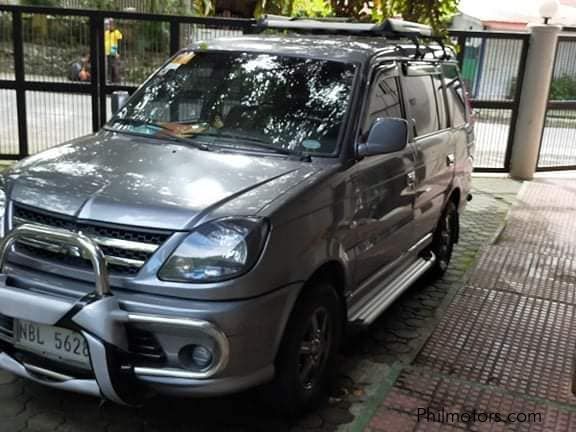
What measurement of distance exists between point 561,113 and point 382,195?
754 cm

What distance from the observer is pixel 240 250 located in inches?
119

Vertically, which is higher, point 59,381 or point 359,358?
point 59,381

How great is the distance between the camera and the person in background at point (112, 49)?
891 cm

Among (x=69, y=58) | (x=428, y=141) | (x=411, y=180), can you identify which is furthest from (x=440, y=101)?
(x=69, y=58)

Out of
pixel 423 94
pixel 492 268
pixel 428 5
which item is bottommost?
pixel 492 268

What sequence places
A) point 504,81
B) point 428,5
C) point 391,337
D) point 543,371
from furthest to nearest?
point 504,81, point 428,5, point 391,337, point 543,371

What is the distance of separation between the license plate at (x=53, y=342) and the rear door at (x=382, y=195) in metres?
1.63

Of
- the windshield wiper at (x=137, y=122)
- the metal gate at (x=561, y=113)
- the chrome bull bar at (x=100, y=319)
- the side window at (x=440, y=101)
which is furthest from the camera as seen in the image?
the metal gate at (x=561, y=113)

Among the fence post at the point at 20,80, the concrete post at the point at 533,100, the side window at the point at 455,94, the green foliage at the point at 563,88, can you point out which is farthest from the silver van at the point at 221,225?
the green foliage at the point at 563,88

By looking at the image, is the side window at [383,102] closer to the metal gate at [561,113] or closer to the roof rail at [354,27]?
the roof rail at [354,27]

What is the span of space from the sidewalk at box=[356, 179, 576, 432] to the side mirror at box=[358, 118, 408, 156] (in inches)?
55.8

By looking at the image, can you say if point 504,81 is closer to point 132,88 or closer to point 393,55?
point 132,88

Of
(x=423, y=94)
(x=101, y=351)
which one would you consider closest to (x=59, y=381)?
(x=101, y=351)

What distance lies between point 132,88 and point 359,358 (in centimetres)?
586
